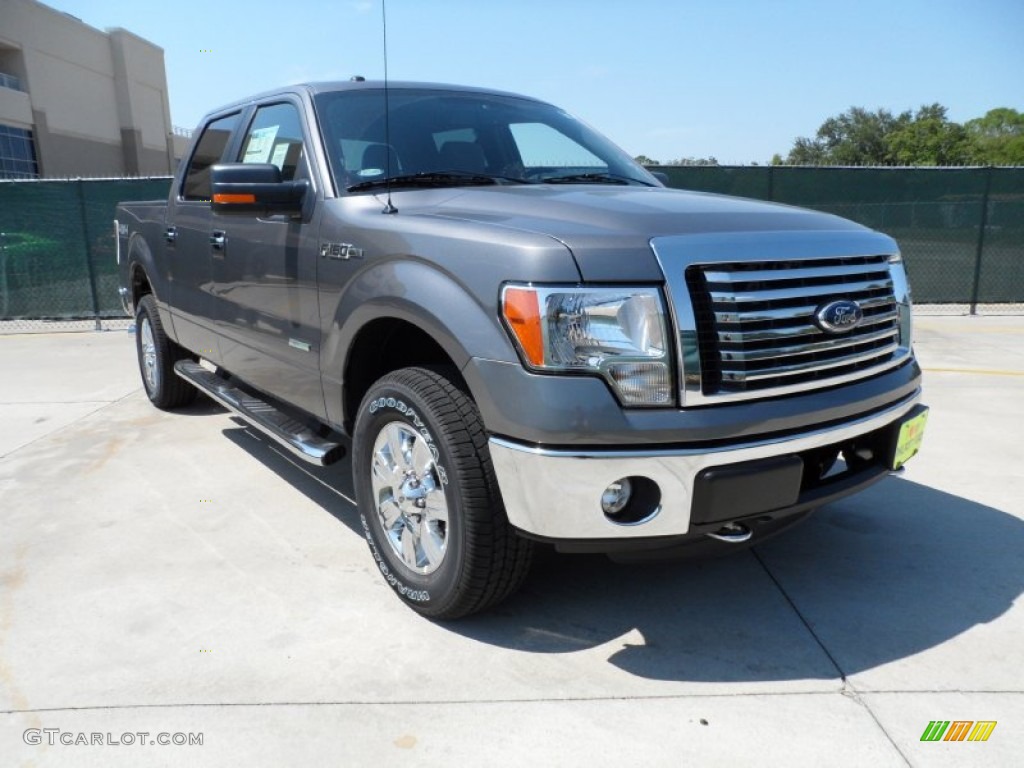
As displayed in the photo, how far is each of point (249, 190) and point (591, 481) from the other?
1.88 m

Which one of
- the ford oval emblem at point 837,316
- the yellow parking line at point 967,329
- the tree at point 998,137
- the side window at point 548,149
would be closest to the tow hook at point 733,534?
the ford oval emblem at point 837,316

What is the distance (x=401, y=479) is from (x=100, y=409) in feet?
13.5

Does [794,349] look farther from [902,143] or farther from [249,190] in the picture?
[902,143]

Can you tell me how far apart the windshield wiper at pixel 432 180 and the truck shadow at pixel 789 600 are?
1543 millimetres

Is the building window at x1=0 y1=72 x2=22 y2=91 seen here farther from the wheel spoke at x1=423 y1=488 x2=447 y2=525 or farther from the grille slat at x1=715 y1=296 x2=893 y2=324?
the grille slat at x1=715 y1=296 x2=893 y2=324

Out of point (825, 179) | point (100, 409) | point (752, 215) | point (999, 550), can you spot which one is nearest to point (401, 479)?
point (752, 215)

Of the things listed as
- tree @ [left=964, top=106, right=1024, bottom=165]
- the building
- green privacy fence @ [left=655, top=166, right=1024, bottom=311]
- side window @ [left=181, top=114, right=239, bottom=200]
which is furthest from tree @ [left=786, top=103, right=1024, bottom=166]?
side window @ [left=181, top=114, right=239, bottom=200]

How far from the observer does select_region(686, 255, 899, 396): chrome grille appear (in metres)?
2.31

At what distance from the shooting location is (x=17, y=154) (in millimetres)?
42938

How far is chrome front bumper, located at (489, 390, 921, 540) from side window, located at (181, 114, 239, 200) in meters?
3.07

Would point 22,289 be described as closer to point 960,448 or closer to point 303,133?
point 303,133

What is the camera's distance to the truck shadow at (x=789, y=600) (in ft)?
8.58

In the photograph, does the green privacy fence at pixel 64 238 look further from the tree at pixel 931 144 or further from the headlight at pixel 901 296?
the tree at pixel 931 144

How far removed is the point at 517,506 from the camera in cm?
236
